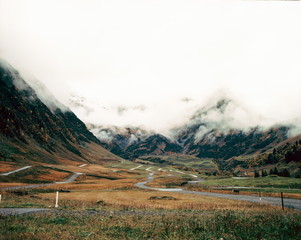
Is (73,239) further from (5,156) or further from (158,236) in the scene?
(5,156)

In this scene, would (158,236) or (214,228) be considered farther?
(214,228)

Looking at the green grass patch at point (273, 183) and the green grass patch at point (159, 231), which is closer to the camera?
the green grass patch at point (159, 231)

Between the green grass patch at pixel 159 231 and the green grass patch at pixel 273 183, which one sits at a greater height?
the green grass patch at pixel 159 231

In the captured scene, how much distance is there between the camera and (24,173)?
130 m

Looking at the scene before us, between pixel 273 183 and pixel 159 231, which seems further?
pixel 273 183

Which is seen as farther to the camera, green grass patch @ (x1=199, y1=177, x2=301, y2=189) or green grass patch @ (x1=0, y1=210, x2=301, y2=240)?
green grass patch @ (x1=199, y1=177, x2=301, y2=189)

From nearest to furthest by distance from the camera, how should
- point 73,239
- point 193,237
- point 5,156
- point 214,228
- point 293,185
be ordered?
point 73,239, point 193,237, point 214,228, point 293,185, point 5,156

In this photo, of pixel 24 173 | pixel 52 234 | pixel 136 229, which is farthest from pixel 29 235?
pixel 24 173

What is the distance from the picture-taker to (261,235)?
1489cm

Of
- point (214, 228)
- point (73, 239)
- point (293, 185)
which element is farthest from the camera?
point (293, 185)

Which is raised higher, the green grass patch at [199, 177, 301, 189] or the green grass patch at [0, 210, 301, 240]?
the green grass patch at [0, 210, 301, 240]

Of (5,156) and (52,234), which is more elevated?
(5,156)

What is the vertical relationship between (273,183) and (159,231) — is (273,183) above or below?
below

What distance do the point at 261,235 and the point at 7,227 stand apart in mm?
17962
